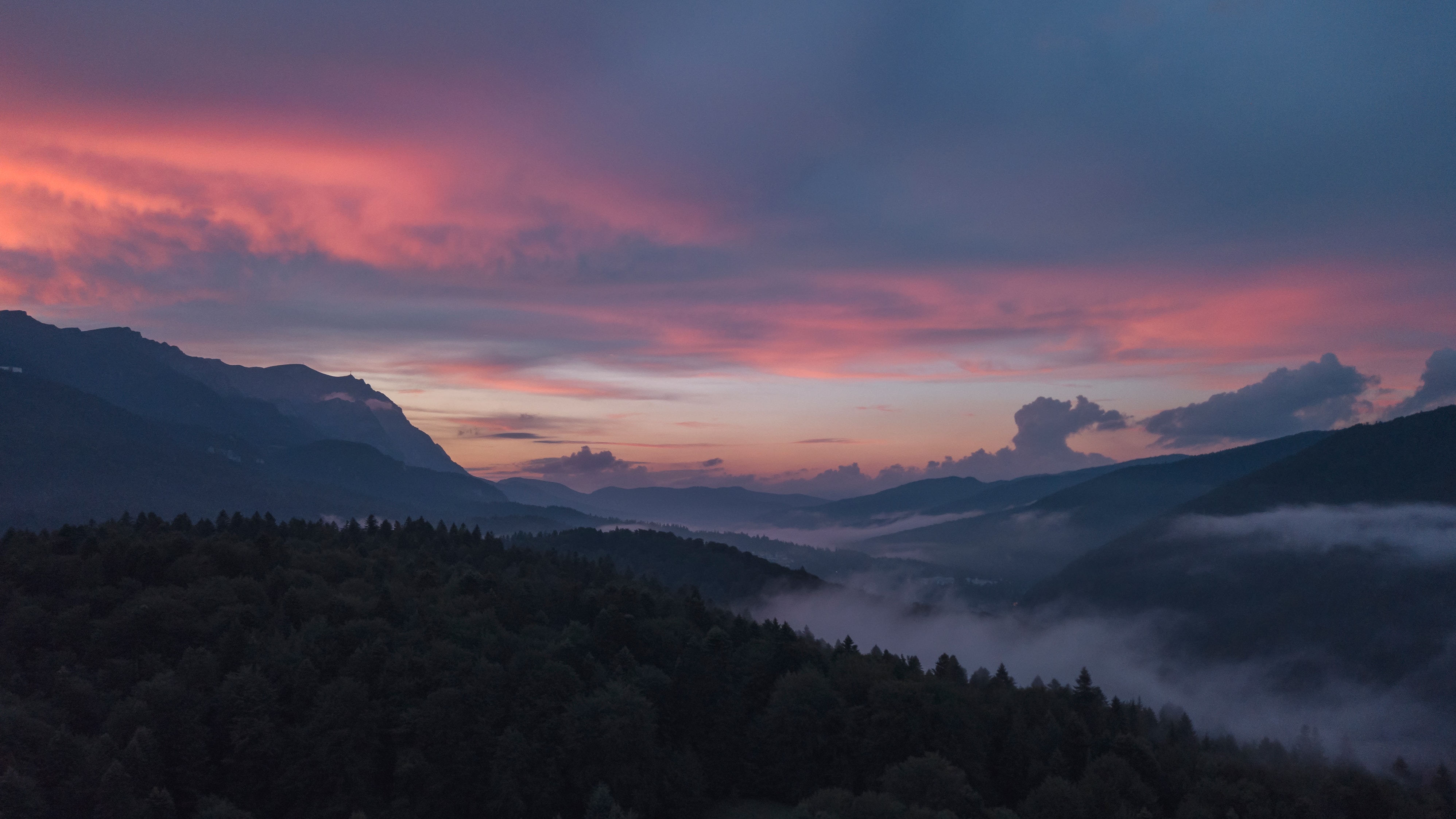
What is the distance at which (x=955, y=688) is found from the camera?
117688 millimetres

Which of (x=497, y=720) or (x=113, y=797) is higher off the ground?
(x=113, y=797)

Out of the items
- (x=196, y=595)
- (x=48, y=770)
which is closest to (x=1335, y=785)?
(x=48, y=770)

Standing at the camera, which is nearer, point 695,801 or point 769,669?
point 695,801

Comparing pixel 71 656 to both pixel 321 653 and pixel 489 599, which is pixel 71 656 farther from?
pixel 489 599

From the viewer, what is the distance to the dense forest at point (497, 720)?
86.8 meters

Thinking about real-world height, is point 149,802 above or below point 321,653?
below

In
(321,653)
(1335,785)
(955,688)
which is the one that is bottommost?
(1335,785)

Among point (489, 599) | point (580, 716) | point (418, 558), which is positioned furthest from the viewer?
point (418, 558)

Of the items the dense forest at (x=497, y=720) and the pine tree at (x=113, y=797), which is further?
the dense forest at (x=497, y=720)

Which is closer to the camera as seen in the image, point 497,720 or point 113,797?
point 113,797

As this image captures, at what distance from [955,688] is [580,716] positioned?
175 feet

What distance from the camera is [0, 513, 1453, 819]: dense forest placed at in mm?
86750

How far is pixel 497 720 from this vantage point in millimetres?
101375

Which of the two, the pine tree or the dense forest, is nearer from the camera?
the pine tree
